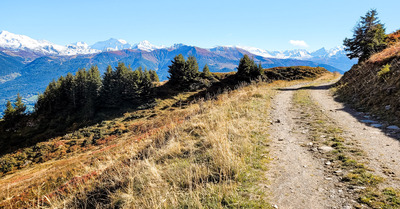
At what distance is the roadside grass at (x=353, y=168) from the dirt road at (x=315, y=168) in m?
0.12

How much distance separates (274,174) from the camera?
4047mm

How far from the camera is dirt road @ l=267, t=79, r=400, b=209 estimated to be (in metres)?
3.14

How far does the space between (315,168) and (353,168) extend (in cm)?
71

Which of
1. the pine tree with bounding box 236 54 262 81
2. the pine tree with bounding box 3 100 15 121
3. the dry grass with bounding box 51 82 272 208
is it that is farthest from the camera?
the pine tree with bounding box 3 100 15 121

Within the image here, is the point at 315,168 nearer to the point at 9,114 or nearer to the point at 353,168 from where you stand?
the point at 353,168

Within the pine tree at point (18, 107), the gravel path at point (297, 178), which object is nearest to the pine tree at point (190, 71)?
the gravel path at point (297, 178)

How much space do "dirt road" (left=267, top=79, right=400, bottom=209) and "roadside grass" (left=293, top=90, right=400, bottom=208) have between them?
0.12 meters

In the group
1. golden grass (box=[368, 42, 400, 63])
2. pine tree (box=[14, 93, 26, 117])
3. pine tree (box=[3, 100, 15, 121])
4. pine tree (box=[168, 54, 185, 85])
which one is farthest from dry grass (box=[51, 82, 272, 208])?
pine tree (box=[14, 93, 26, 117])

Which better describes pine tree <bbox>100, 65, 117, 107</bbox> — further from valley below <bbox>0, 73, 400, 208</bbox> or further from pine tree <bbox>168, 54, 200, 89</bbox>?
valley below <bbox>0, 73, 400, 208</bbox>

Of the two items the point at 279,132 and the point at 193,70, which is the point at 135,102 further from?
the point at 279,132

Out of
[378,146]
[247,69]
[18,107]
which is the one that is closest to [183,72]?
[247,69]

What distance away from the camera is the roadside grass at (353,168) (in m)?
2.89

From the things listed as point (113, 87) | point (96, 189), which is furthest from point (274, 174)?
point (113, 87)

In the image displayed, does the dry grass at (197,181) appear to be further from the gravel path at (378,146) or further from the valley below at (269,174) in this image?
the gravel path at (378,146)
